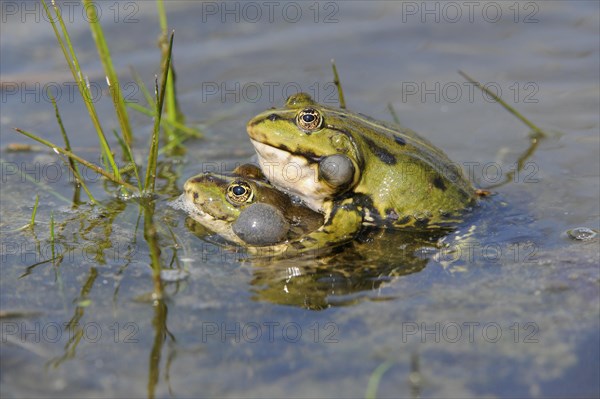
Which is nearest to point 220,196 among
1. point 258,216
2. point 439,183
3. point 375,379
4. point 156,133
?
point 258,216

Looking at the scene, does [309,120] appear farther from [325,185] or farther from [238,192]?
[238,192]

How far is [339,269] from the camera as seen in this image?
5293 millimetres

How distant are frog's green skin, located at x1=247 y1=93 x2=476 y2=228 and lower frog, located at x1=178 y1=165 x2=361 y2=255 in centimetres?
11

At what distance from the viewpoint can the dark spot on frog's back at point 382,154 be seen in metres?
5.76

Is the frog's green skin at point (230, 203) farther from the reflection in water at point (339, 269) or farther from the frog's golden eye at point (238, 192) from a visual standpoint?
the reflection in water at point (339, 269)

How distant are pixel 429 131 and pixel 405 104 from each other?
65 cm

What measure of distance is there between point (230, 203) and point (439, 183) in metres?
1.60

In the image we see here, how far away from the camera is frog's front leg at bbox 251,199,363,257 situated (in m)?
5.47

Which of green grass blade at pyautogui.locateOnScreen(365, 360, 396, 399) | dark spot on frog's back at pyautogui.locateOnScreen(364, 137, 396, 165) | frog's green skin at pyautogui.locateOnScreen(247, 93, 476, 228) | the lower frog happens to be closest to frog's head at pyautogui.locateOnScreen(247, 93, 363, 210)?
frog's green skin at pyautogui.locateOnScreen(247, 93, 476, 228)

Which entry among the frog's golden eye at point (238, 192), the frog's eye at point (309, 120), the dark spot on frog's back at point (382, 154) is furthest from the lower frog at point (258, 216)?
the frog's eye at point (309, 120)

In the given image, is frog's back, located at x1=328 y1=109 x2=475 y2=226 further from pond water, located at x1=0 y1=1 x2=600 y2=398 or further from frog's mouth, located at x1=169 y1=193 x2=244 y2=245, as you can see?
frog's mouth, located at x1=169 y1=193 x2=244 y2=245

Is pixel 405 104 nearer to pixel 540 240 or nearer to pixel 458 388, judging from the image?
pixel 540 240

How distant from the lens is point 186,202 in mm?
6109

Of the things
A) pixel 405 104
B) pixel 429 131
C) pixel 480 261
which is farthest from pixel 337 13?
pixel 480 261
